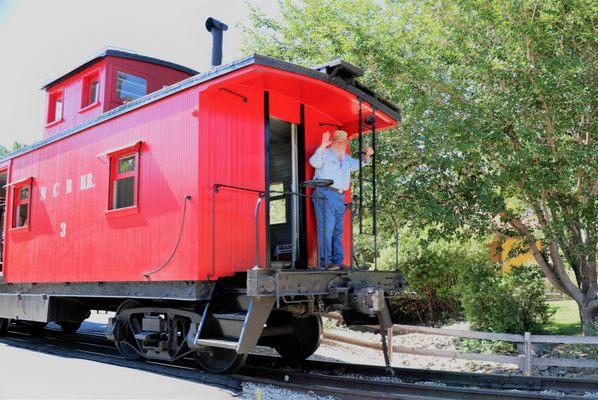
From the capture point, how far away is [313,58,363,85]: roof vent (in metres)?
6.13

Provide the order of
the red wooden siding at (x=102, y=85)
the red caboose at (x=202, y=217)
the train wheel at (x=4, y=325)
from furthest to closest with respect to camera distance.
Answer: the train wheel at (x=4, y=325)
the red wooden siding at (x=102, y=85)
the red caboose at (x=202, y=217)

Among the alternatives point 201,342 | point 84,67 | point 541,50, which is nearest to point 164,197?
point 201,342

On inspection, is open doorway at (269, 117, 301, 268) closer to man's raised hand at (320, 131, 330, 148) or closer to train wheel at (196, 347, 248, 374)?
man's raised hand at (320, 131, 330, 148)

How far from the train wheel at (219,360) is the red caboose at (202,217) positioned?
0.02 m

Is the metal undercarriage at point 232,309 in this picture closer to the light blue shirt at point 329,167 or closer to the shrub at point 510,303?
the light blue shirt at point 329,167

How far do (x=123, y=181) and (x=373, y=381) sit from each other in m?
4.21

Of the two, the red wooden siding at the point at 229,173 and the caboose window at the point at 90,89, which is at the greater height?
the caboose window at the point at 90,89

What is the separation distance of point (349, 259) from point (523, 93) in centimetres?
397

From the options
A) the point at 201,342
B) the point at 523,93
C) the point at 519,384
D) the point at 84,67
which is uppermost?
the point at 84,67

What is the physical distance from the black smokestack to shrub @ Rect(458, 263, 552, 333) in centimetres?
669

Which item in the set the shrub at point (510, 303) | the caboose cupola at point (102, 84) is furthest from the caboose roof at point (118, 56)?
the shrub at point (510, 303)

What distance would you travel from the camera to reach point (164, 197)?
654cm

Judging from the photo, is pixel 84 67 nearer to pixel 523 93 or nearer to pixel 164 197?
pixel 164 197

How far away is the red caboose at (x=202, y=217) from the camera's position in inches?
235
